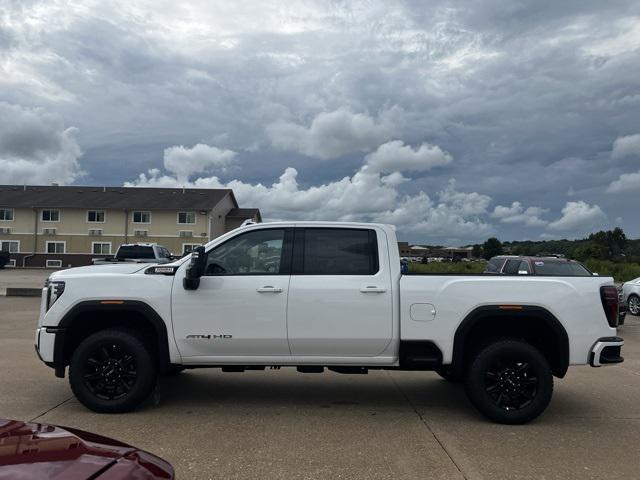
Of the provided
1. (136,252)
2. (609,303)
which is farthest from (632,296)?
(136,252)

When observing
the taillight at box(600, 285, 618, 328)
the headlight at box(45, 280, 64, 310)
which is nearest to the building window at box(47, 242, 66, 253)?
the headlight at box(45, 280, 64, 310)

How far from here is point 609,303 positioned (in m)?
5.49

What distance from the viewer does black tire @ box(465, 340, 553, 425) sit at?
543 centimetres

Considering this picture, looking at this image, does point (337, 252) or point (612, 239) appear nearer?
point (337, 252)

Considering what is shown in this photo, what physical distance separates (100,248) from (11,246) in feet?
28.6

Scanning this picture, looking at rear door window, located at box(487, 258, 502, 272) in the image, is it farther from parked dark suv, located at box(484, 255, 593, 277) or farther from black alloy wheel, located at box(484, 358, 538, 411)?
black alloy wheel, located at box(484, 358, 538, 411)

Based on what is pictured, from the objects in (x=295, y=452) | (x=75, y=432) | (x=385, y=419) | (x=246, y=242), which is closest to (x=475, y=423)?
(x=385, y=419)

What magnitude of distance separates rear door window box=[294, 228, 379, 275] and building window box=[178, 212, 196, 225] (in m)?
49.9

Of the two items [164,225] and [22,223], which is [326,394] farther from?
[22,223]

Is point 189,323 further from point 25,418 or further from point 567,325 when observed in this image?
point 567,325

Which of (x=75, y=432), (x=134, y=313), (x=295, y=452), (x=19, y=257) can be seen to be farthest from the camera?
(x=19, y=257)

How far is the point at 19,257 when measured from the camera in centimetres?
5356

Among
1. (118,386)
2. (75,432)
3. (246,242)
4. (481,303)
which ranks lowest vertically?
(118,386)

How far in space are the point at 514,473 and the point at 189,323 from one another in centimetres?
322
